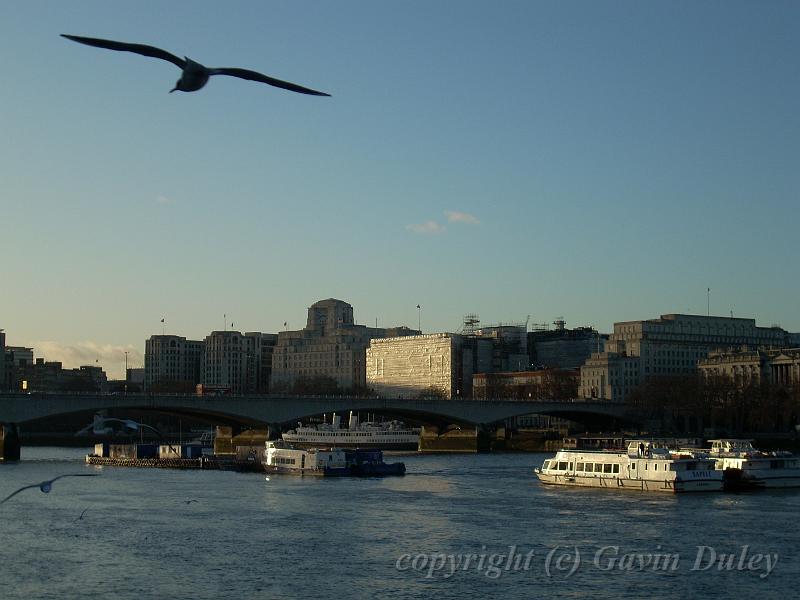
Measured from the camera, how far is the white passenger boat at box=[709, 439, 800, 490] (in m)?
74.7

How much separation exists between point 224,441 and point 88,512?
7176cm

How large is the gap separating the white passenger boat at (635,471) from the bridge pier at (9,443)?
45.9m

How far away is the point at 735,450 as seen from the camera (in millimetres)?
82438

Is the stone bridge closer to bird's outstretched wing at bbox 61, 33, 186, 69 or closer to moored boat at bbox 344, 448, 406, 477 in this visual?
moored boat at bbox 344, 448, 406, 477

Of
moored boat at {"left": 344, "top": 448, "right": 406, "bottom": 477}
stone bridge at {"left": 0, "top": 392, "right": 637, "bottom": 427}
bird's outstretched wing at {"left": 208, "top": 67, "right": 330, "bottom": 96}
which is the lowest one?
moored boat at {"left": 344, "top": 448, "right": 406, "bottom": 477}

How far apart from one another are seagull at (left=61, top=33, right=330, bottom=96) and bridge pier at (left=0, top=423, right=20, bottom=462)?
87.6 metres

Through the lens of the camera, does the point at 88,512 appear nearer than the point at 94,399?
Yes

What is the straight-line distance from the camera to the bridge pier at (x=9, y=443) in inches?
4131

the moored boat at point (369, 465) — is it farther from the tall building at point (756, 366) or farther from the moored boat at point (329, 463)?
the tall building at point (756, 366)

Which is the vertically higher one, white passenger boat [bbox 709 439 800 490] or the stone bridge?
the stone bridge

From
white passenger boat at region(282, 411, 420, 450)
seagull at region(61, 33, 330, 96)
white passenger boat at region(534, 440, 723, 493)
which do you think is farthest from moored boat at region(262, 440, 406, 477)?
seagull at region(61, 33, 330, 96)

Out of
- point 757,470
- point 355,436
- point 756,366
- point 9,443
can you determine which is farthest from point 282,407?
point 756,366

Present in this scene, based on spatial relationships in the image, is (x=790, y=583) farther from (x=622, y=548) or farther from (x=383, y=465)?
(x=383, y=465)

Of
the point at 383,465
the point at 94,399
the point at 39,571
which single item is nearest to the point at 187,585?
the point at 39,571
